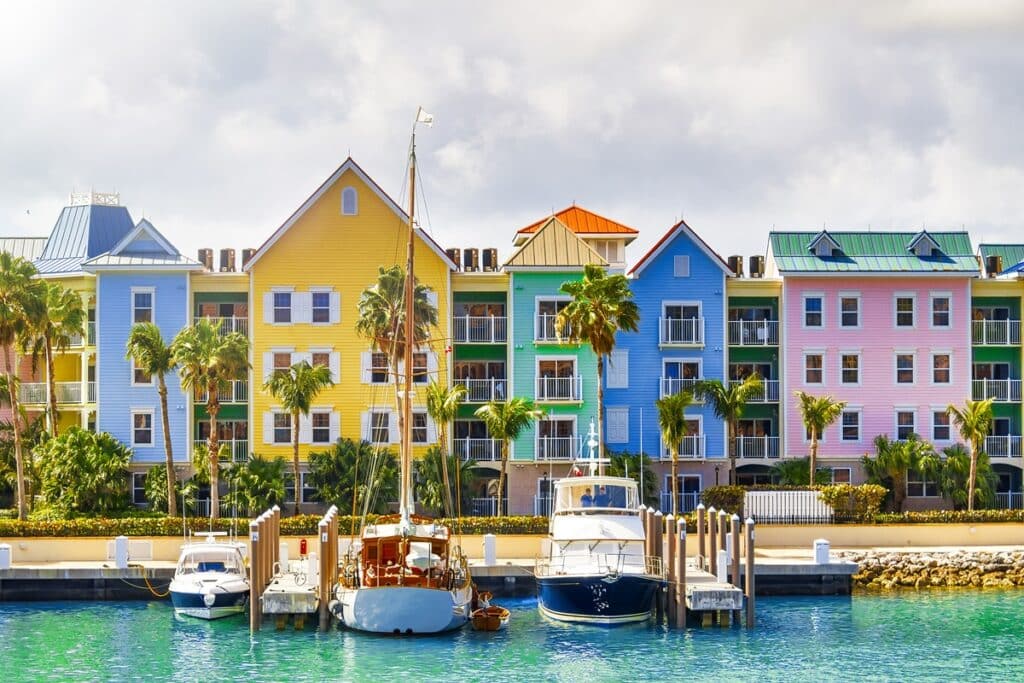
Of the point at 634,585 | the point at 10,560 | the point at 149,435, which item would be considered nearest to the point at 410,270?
the point at 634,585

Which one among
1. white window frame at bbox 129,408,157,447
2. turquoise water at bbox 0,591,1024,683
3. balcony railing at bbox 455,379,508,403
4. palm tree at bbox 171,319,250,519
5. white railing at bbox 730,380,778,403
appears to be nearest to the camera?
turquoise water at bbox 0,591,1024,683

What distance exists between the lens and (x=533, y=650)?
1615 inches

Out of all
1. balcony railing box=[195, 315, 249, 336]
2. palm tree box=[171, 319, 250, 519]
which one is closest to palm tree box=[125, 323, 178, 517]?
palm tree box=[171, 319, 250, 519]

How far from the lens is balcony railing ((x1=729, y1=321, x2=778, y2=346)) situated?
216 feet

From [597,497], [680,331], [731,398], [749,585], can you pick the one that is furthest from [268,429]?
[749,585]

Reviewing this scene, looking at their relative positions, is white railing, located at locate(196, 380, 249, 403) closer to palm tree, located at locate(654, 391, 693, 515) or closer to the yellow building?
the yellow building

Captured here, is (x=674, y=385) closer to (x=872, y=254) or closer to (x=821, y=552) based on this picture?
(x=872, y=254)

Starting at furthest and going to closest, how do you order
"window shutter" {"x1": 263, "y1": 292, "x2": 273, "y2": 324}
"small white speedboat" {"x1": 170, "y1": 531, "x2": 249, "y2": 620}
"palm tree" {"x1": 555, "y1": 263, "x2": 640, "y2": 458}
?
"window shutter" {"x1": 263, "y1": 292, "x2": 273, "y2": 324} < "palm tree" {"x1": 555, "y1": 263, "x2": 640, "y2": 458} < "small white speedboat" {"x1": 170, "y1": 531, "x2": 249, "y2": 620}

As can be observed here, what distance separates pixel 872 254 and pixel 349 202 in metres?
22.8

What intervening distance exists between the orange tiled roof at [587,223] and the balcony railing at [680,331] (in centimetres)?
733

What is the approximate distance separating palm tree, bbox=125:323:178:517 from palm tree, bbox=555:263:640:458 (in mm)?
15254

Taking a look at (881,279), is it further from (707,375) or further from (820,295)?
(707,375)

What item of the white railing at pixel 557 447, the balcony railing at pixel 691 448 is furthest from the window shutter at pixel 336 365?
the balcony railing at pixel 691 448

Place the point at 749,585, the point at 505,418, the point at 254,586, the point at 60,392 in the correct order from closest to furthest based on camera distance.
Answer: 1. the point at 254,586
2. the point at 749,585
3. the point at 505,418
4. the point at 60,392
